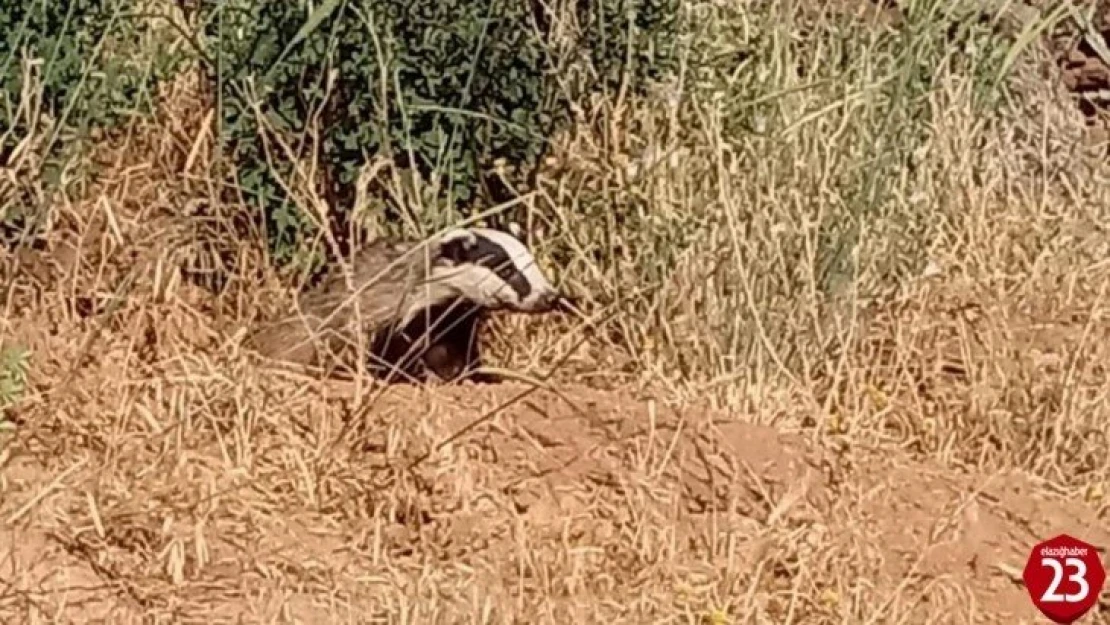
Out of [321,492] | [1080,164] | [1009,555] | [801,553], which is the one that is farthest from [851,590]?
[1080,164]

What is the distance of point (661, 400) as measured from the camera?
4.66 metres

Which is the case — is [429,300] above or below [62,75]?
below

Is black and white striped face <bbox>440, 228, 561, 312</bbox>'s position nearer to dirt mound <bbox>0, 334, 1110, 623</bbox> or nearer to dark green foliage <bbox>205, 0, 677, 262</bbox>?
dark green foliage <bbox>205, 0, 677, 262</bbox>

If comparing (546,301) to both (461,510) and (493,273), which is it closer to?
(493,273)

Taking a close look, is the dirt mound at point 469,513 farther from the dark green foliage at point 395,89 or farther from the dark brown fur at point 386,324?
the dark green foliage at point 395,89

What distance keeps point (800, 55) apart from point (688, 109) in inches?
16.1

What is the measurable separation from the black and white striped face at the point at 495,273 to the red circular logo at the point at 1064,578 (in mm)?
1466

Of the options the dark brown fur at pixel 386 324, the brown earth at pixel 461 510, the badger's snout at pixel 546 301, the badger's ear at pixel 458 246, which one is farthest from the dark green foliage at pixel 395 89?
the brown earth at pixel 461 510

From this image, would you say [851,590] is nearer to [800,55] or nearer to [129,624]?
[129,624]

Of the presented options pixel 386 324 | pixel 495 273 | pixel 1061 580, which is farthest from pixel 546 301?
pixel 1061 580

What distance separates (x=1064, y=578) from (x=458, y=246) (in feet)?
5.85

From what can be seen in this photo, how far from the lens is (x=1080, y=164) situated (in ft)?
21.5

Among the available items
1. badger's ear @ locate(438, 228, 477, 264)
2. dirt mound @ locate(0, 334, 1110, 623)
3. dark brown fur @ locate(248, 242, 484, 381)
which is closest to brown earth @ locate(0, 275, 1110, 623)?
dirt mound @ locate(0, 334, 1110, 623)

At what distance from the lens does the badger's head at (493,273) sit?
5.26 metres
